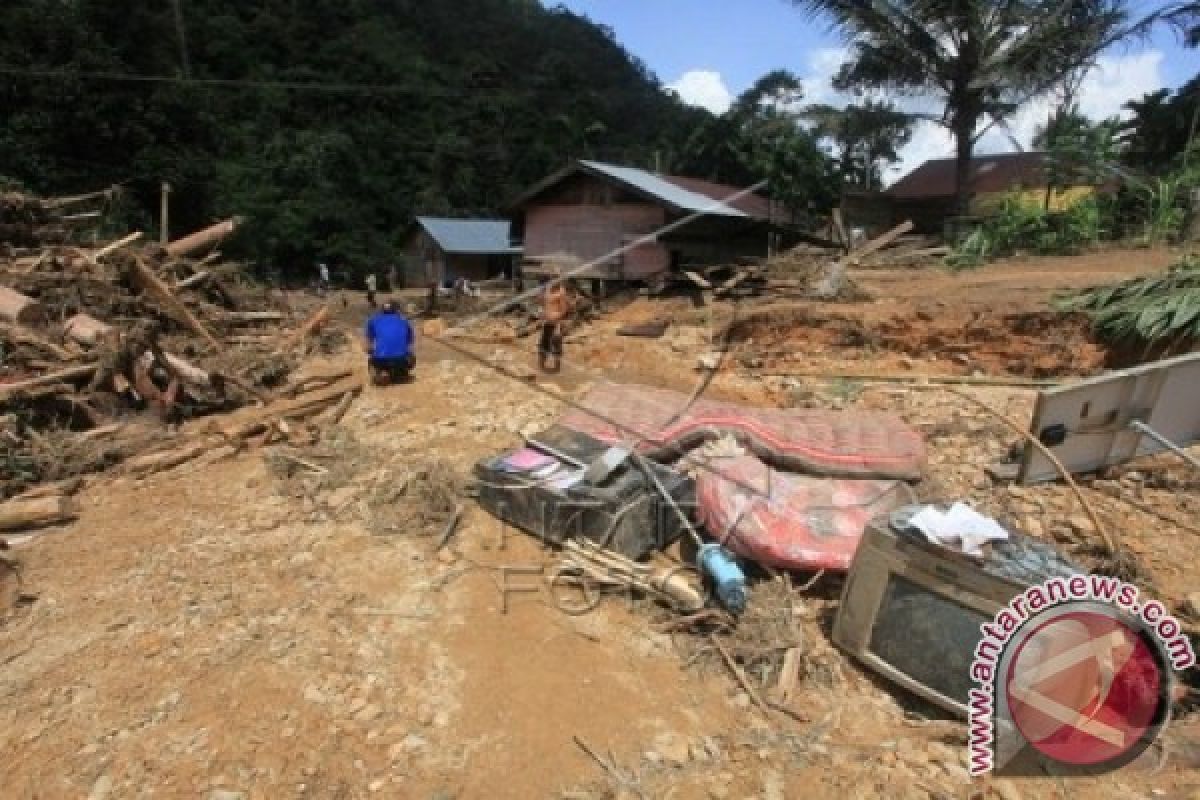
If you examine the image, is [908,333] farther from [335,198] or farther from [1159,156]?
[335,198]

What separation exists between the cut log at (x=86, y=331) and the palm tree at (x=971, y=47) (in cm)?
1667

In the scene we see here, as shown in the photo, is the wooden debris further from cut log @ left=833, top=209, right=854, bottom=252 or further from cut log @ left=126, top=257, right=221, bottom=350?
cut log @ left=833, top=209, right=854, bottom=252

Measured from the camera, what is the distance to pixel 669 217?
1461cm

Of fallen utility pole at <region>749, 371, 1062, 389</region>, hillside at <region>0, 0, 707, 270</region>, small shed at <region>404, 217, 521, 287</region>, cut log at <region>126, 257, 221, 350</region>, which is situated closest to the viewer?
fallen utility pole at <region>749, 371, 1062, 389</region>

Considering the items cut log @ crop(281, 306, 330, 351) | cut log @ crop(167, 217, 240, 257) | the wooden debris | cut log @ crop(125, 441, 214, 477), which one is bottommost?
cut log @ crop(125, 441, 214, 477)

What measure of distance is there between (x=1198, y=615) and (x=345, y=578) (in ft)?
16.4

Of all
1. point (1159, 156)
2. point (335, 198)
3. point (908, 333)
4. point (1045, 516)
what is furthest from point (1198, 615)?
point (335, 198)

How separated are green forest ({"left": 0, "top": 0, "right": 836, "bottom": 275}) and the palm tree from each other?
6158 millimetres

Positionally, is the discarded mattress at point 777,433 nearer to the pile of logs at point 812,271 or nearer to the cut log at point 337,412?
the cut log at point 337,412

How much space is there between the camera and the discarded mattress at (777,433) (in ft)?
17.8

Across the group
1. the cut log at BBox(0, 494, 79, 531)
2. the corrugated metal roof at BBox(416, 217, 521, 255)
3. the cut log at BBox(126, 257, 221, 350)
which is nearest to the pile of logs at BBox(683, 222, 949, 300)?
the cut log at BBox(126, 257, 221, 350)

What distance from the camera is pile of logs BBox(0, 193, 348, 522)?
6.48m

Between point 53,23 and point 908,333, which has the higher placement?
point 53,23

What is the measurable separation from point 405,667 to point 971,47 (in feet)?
60.0
